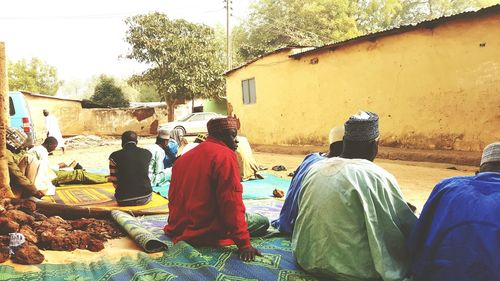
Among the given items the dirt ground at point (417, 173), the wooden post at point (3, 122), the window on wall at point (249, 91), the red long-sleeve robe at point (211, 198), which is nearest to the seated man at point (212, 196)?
the red long-sleeve robe at point (211, 198)

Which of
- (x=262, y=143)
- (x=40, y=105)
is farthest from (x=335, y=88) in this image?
(x=40, y=105)

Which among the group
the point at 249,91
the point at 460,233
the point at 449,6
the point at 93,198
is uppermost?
the point at 449,6

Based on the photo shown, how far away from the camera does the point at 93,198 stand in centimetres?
610

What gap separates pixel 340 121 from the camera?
520 inches

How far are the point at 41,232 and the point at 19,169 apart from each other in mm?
1633

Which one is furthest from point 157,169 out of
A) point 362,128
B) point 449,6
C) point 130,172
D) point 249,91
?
point 449,6

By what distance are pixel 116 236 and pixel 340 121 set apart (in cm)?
1031

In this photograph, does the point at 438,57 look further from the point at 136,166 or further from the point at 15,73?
the point at 15,73

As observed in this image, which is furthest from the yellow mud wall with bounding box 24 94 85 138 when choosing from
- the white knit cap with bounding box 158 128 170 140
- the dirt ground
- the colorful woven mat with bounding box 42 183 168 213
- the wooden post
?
the wooden post

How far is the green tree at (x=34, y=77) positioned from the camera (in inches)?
1586

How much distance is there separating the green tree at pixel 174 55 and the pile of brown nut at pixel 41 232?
22.2 meters

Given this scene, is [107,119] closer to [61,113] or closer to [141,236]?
[61,113]

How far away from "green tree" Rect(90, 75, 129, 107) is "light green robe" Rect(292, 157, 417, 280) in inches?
1249

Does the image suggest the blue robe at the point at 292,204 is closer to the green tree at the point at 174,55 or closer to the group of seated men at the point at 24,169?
the group of seated men at the point at 24,169
